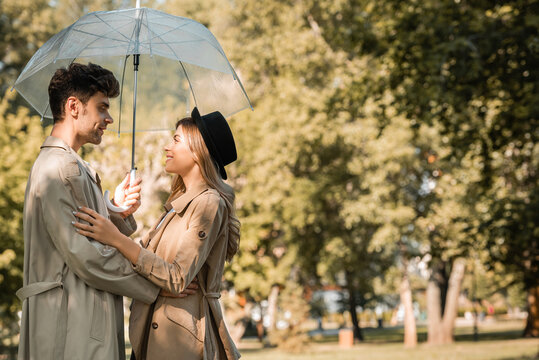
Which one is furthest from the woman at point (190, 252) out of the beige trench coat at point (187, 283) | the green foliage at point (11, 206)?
the green foliage at point (11, 206)

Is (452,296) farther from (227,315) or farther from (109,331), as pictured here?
(109,331)

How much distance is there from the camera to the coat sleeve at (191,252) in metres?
3.60

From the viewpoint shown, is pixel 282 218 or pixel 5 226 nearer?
pixel 5 226

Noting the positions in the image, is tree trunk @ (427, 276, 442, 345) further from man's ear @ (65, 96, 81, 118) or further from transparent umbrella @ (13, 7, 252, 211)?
man's ear @ (65, 96, 81, 118)

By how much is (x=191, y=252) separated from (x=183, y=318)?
1.18 ft

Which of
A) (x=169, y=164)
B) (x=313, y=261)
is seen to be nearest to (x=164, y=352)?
(x=169, y=164)

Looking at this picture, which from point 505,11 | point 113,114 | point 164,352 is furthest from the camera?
point 505,11

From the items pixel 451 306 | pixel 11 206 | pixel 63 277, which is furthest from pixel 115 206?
pixel 451 306

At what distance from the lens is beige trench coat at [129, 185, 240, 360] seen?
3.71 meters

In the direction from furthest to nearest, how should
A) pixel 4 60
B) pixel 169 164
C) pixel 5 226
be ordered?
pixel 4 60 < pixel 5 226 < pixel 169 164

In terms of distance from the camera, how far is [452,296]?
1268 inches

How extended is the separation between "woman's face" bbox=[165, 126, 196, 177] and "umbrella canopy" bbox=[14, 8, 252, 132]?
51 cm

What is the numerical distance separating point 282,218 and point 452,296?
28.3 feet

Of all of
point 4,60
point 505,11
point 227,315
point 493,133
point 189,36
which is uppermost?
point 4,60
